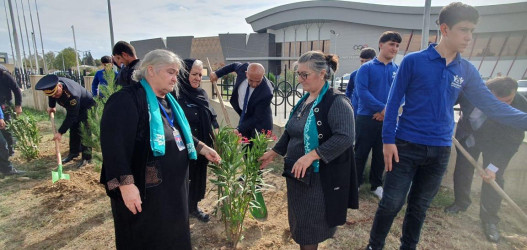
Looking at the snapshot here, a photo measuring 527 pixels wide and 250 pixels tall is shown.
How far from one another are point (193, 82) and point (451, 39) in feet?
7.40

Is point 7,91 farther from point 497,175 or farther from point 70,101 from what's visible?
point 497,175

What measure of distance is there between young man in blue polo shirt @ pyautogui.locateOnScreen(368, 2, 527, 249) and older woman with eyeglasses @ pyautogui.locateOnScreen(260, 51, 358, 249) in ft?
1.32

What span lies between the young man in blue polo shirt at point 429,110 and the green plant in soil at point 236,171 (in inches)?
38.9

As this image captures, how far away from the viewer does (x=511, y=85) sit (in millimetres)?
2799

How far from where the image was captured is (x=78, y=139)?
18.3 ft

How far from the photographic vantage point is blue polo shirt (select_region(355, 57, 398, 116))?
3.48 metres

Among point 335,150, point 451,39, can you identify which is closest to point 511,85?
point 451,39

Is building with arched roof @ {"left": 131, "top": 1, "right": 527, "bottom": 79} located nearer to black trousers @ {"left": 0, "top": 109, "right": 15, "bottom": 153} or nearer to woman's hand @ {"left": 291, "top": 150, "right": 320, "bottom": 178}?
woman's hand @ {"left": 291, "top": 150, "right": 320, "bottom": 178}

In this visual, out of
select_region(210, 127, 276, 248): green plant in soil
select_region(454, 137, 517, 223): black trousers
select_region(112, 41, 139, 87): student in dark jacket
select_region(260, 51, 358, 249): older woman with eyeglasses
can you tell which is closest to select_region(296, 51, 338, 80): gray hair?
select_region(260, 51, 358, 249): older woman with eyeglasses

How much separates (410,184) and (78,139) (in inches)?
224

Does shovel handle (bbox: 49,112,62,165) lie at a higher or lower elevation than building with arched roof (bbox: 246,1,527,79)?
lower

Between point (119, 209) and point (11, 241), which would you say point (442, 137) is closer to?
point (119, 209)

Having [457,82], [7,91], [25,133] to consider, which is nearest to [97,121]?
[25,133]

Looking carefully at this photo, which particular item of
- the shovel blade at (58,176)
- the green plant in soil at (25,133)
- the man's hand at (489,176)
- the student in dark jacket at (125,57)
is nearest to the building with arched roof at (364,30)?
the man's hand at (489,176)
